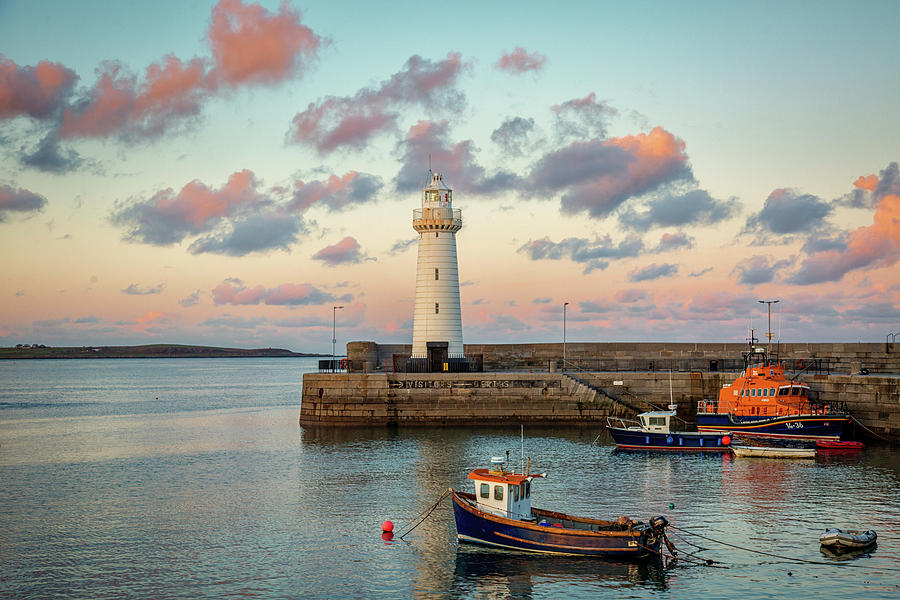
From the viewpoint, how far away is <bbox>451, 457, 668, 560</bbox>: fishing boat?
→ 75.1ft

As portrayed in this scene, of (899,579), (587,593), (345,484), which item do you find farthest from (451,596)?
(345,484)

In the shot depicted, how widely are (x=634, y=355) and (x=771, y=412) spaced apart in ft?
63.4

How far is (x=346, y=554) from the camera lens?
23.7 metres

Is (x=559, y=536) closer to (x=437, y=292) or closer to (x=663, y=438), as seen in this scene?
(x=663, y=438)

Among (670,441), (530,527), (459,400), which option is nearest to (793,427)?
(670,441)

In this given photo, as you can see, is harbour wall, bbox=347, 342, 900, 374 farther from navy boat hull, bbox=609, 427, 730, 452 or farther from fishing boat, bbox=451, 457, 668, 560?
fishing boat, bbox=451, 457, 668, 560

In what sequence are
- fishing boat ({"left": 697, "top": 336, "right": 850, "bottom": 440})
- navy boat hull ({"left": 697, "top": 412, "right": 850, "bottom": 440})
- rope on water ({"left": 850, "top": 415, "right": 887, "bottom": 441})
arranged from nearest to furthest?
navy boat hull ({"left": 697, "top": 412, "right": 850, "bottom": 440}), fishing boat ({"left": 697, "top": 336, "right": 850, "bottom": 440}), rope on water ({"left": 850, "top": 415, "right": 887, "bottom": 441})

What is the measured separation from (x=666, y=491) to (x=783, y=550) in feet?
25.4

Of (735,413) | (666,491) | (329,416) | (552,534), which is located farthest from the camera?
(329,416)

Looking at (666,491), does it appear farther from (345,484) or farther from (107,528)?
(107,528)

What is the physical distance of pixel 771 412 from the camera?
142 feet

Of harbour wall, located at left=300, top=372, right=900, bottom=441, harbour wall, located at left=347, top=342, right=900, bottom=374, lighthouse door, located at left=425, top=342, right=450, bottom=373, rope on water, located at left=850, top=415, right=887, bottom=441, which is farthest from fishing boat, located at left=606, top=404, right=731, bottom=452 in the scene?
harbour wall, located at left=347, top=342, right=900, bottom=374

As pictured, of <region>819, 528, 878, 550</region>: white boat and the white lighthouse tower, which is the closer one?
<region>819, 528, 878, 550</region>: white boat

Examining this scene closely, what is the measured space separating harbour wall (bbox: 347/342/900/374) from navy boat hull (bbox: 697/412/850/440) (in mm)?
16217
